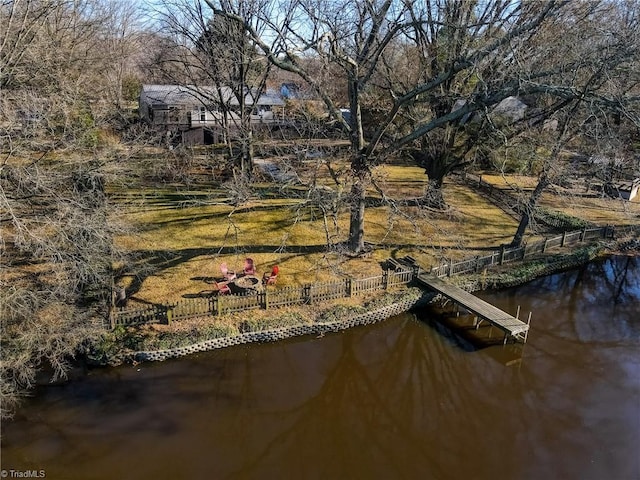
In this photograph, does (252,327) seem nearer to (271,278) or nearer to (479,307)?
(271,278)

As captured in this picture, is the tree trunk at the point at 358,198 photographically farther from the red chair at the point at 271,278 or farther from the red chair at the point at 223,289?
the red chair at the point at 223,289

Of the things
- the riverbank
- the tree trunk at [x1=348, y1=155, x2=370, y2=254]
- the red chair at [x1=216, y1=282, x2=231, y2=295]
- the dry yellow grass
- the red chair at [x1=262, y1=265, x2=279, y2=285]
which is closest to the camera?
the riverbank

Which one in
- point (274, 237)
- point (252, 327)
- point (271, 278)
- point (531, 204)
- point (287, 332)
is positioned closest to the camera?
point (252, 327)

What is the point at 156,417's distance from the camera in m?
9.73

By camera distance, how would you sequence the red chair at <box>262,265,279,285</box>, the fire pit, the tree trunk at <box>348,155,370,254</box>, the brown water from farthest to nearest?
the tree trunk at <box>348,155,370,254</box>, the red chair at <box>262,265,279,285</box>, the fire pit, the brown water

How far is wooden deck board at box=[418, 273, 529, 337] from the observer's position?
12.5 metres

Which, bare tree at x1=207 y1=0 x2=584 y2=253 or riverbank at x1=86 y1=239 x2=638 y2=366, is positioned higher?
bare tree at x1=207 y1=0 x2=584 y2=253

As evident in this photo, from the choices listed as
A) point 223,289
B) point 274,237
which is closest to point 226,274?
point 223,289

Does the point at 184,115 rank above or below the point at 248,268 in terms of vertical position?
above

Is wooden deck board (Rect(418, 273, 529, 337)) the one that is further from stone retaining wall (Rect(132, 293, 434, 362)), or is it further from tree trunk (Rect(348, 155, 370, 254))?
tree trunk (Rect(348, 155, 370, 254))

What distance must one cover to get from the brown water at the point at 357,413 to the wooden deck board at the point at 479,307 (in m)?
0.70

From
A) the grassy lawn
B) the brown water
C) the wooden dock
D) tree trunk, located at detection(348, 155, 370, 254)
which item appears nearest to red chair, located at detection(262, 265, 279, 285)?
the grassy lawn

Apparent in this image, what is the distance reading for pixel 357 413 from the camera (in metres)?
10.3

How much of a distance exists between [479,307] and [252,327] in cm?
694
